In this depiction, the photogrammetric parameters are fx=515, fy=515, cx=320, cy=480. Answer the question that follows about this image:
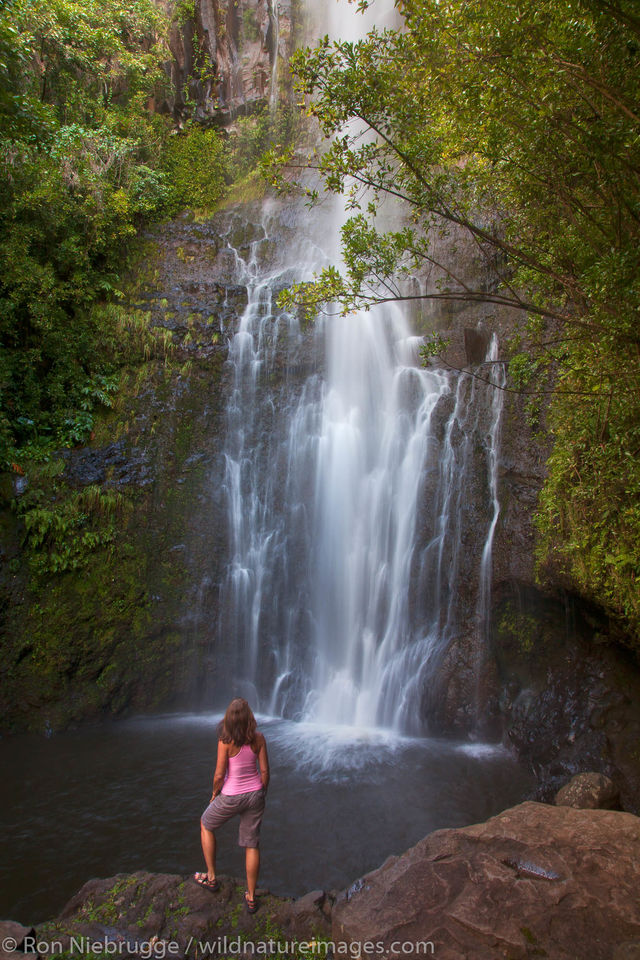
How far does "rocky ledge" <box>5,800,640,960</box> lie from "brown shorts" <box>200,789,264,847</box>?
1.79 ft

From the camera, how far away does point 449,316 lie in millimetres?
11617

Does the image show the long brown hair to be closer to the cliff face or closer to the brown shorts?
the brown shorts

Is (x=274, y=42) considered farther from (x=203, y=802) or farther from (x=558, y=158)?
(x=203, y=802)

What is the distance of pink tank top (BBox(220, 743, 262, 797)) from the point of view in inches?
152

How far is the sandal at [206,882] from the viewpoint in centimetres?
400

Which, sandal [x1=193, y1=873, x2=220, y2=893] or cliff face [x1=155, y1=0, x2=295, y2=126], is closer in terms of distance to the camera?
sandal [x1=193, y1=873, x2=220, y2=893]

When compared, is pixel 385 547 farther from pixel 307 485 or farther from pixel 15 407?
pixel 15 407

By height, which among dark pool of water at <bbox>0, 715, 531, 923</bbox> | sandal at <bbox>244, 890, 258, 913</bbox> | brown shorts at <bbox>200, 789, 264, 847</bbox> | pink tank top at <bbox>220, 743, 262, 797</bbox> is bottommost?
dark pool of water at <bbox>0, 715, 531, 923</bbox>

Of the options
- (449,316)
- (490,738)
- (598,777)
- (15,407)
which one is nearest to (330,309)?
(449,316)

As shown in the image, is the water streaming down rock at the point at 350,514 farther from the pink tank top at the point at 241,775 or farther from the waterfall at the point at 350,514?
Result: the pink tank top at the point at 241,775

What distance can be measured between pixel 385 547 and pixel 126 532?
5.05 meters

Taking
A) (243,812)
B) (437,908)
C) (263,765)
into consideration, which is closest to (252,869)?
(243,812)

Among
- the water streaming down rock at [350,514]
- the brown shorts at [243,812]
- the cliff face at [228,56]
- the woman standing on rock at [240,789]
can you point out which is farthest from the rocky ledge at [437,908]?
the cliff face at [228,56]

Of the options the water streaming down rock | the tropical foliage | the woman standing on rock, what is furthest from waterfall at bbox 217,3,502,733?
the woman standing on rock
